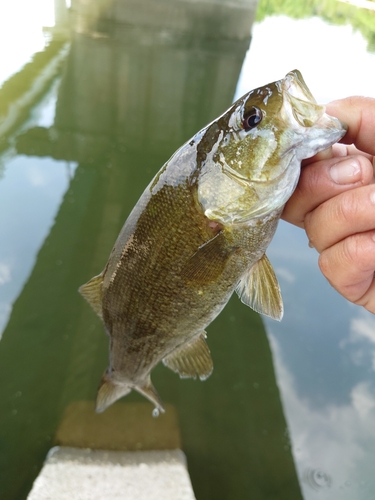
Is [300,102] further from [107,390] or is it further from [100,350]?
[100,350]

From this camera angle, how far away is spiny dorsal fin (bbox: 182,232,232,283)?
1298 millimetres

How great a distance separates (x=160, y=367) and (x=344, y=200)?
7.97 feet

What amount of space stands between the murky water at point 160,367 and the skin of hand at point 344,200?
6.62 ft

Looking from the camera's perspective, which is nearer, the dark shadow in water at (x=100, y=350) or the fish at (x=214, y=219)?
the fish at (x=214, y=219)

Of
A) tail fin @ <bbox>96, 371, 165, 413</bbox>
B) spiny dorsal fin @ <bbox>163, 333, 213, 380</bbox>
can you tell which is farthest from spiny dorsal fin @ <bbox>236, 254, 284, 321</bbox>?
tail fin @ <bbox>96, 371, 165, 413</bbox>

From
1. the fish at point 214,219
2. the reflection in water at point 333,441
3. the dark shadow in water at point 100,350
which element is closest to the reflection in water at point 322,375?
the reflection in water at point 333,441

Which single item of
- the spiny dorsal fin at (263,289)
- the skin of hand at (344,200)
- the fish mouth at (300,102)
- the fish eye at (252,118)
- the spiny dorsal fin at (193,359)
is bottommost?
the spiny dorsal fin at (193,359)

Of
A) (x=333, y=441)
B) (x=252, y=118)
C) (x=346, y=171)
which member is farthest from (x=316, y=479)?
(x=252, y=118)

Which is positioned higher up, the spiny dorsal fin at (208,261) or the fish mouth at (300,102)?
the fish mouth at (300,102)

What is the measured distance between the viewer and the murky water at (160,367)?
2822 millimetres

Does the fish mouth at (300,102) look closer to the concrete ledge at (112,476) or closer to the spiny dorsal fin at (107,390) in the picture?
the spiny dorsal fin at (107,390)

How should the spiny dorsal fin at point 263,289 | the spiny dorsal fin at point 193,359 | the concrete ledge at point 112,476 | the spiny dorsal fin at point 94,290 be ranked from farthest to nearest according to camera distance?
the concrete ledge at point 112,476 < the spiny dorsal fin at point 193,359 < the spiny dorsal fin at point 94,290 < the spiny dorsal fin at point 263,289

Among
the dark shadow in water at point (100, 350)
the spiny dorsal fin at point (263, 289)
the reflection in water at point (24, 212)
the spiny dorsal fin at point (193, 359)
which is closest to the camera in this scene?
the spiny dorsal fin at point (263, 289)

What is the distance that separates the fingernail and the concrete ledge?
201cm
